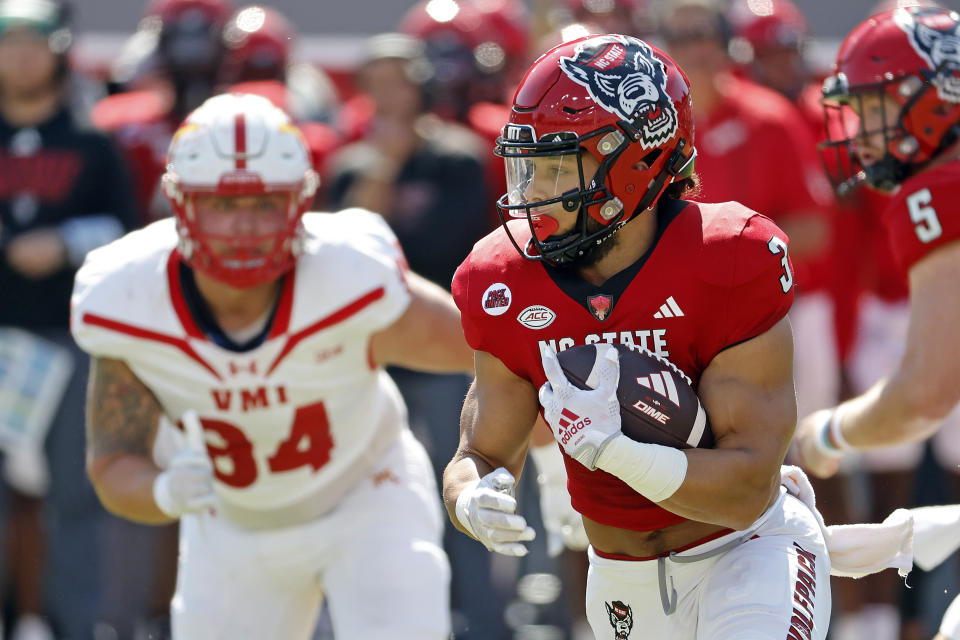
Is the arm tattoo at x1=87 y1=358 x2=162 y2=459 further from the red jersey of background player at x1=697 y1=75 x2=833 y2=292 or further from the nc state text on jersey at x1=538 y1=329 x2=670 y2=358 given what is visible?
the red jersey of background player at x1=697 y1=75 x2=833 y2=292

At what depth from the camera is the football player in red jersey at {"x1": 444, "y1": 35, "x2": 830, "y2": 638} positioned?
306cm

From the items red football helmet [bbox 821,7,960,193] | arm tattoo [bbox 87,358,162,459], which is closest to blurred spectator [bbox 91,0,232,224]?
arm tattoo [bbox 87,358,162,459]

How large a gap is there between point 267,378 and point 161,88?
3234 millimetres

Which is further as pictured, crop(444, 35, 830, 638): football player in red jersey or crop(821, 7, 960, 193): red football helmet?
crop(821, 7, 960, 193): red football helmet

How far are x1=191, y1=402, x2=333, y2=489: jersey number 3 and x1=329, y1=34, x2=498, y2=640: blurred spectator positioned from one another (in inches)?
73.2

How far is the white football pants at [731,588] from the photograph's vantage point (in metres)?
3.13

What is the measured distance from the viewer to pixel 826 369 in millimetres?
6273

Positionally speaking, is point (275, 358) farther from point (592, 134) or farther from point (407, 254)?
point (407, 254)

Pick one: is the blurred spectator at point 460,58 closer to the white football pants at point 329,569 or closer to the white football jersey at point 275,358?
the white football jersey at point 275,358

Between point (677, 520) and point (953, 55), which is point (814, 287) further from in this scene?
point (677, 520)

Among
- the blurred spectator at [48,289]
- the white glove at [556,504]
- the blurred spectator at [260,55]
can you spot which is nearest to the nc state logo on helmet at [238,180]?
the white glove at [556,504]

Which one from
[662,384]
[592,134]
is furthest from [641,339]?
[592,134]

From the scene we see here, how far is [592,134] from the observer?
320 centimetres

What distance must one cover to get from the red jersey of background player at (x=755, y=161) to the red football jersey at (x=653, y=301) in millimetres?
2742
